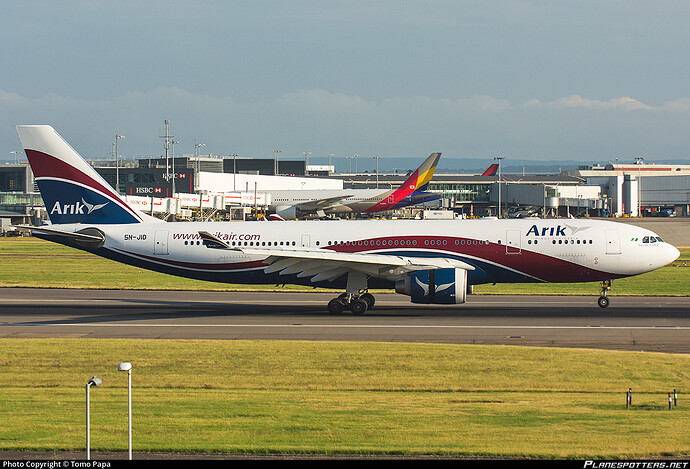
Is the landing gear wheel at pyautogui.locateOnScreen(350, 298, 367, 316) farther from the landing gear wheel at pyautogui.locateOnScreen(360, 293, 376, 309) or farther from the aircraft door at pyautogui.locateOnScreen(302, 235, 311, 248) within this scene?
the aircraft door at pyautogui.locateOnScreen(302, 235, 311, 248)

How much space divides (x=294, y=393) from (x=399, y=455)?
7.06m

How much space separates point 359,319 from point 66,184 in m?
16.3

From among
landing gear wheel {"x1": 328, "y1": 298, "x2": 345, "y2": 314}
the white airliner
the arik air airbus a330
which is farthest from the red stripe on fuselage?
the white airliner

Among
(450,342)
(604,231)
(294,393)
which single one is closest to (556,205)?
(604,231)

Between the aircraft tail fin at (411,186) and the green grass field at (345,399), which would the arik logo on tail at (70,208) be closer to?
the green grass field at (345,399)

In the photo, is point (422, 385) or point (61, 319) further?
point (61, 319)

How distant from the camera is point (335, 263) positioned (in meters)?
35.4

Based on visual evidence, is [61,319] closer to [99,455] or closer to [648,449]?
[99,455]

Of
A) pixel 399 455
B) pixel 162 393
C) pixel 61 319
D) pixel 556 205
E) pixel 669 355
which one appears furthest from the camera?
pixel 556 205

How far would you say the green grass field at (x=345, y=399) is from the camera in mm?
14773

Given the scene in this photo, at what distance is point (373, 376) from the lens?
22.9 meters

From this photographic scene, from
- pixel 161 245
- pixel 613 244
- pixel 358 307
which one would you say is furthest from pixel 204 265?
pixel 613 244

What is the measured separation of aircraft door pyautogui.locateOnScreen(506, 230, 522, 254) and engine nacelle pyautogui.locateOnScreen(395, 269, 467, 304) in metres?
2.93

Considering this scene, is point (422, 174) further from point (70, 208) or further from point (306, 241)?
point (70, 208)
